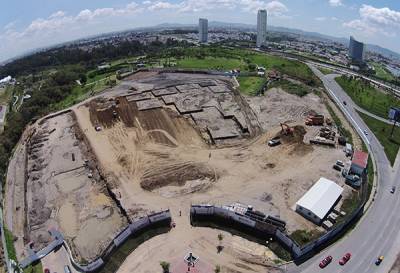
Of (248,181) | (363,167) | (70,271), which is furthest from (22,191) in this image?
(363,167)

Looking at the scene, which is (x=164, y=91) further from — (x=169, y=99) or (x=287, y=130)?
(x=287, y=130)

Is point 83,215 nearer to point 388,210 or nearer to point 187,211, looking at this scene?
point 187,211

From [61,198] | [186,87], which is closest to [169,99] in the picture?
[186,87]

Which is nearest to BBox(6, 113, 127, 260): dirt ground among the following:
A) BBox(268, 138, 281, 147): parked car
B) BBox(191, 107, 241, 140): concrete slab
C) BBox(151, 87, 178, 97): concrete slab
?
BBox(191, 107, 241, 140): concrete slab

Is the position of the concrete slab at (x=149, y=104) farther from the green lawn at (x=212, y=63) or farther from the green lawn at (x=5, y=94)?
the green lawn at (x=5, y=94)

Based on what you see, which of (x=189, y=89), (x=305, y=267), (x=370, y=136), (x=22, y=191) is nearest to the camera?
(x=305, y=267)

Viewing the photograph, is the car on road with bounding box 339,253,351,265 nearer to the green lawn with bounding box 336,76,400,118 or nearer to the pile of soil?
the pile of soil
